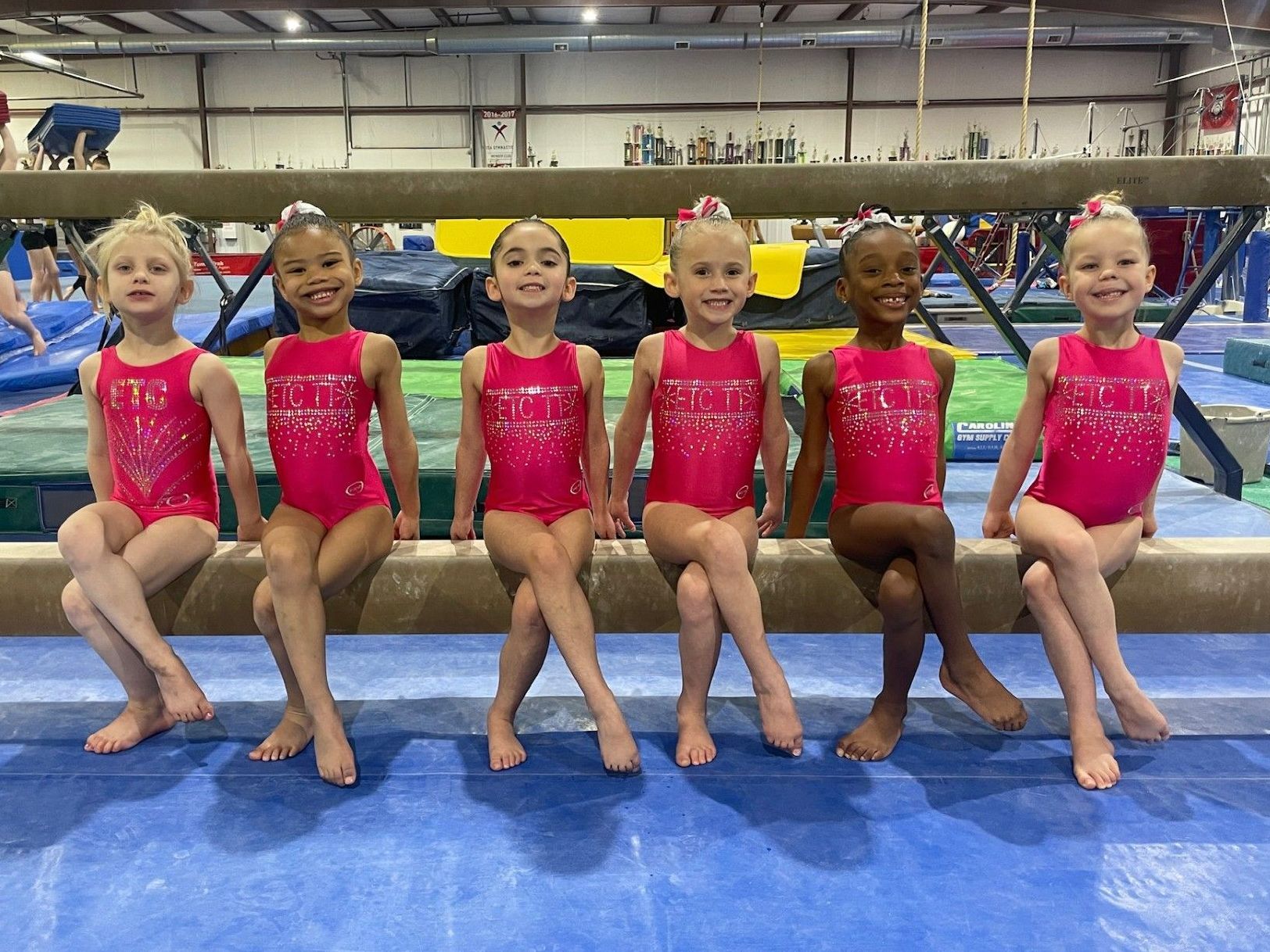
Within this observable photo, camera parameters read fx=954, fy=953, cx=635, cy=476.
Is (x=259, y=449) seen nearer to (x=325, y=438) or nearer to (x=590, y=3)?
(x=325, y=438)

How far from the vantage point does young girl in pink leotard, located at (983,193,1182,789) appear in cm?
188

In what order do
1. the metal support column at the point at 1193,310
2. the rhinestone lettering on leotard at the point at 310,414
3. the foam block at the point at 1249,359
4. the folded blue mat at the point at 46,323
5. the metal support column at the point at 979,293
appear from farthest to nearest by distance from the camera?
the folded blue mat at the point at 46,323, the foam block at the point at 1249,359, the metal support column at the point at 979,293, the metal support column at the point at 1193,310, the rhinestone lettering on leotard at the point at 310,414

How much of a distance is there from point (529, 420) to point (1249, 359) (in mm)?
6139

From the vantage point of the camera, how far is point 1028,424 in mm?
2057

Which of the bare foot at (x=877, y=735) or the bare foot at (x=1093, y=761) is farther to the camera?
the bare foot at (x=877, y=735)

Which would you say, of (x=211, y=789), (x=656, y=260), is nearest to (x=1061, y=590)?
(x=211, y=789)

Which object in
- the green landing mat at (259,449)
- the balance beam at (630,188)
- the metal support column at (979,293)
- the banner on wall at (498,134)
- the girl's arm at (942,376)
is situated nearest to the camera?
the girl's arm at (942,376)

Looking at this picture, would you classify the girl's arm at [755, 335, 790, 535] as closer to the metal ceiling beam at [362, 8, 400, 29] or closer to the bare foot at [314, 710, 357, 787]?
the bare foot at [314, 710, 357, 787]

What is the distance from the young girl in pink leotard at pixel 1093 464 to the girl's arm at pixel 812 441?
16.1 inches

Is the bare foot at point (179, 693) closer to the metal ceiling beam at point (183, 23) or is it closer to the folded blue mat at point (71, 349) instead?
the folded blue mat at point (71, 349)

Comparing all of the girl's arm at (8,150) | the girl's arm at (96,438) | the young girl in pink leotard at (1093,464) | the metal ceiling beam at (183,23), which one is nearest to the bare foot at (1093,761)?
the young girl in pink leotard at (1093,464)

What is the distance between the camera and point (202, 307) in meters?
8.70

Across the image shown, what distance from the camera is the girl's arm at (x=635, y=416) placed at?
6.67 feet

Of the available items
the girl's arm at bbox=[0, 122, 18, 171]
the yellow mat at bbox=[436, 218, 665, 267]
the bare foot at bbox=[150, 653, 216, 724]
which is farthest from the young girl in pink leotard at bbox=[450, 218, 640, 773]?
the girl's arm at bbox=[0, 122, 18, 171]
